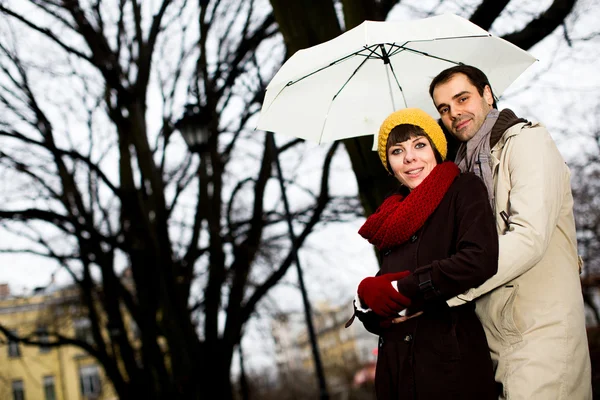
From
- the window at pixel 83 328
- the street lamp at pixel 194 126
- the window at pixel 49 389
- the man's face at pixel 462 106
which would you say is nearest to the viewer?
the man's face at pixel 462 106

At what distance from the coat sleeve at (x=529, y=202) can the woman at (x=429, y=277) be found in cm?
6

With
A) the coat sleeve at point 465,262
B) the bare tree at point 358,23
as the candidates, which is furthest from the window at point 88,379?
the coat sleeve at point 465,262

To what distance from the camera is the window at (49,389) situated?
49.6 meters

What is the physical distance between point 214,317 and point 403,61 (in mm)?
7122

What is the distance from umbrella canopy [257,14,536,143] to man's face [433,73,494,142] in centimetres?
58

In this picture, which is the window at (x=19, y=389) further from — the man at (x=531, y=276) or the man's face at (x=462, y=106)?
the man at (x=531, y=276)

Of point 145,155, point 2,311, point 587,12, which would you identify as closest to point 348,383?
point 2,311

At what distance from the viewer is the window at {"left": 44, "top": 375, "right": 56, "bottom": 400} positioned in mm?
49562

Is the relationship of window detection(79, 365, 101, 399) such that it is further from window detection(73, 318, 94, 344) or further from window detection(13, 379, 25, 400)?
window detection(73, 318, 94, 344)

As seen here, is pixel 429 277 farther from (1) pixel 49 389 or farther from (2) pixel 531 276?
(1) pixel 49 389

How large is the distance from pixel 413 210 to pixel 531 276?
1.74ft

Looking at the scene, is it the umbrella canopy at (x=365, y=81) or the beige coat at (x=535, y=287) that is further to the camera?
the umbrella canopy at (x=365, y=81)

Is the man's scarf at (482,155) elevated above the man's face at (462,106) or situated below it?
below

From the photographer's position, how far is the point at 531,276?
7.81ft
